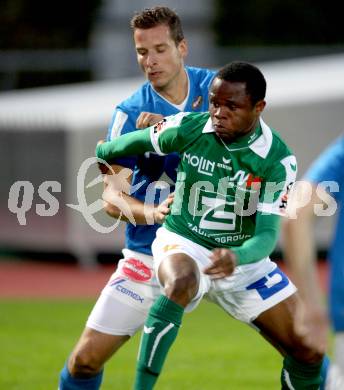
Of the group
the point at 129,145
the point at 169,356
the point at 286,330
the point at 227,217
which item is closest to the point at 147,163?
the point at 129,145

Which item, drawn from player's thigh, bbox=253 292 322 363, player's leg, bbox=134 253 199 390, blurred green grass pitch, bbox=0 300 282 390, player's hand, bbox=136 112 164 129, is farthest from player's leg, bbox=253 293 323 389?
blurred green grass pitch, bbox=0 300 282 390

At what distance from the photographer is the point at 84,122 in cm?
1623

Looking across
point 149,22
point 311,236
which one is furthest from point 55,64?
point 311,236

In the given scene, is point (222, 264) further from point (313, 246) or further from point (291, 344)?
point (313, 246)

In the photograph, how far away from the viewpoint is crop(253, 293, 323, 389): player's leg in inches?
241

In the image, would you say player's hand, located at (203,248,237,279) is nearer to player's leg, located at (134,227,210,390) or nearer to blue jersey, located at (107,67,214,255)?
player's leg, located at (134,227,210,390)

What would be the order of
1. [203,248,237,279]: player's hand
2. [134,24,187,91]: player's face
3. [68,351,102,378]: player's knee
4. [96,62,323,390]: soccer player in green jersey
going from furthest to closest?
[134,24,187,91]: player's face, [68,351,102,378]: player's knee, [96,62,323,390]: soccer player in green jersey, [203,248,237,279]: player's hand

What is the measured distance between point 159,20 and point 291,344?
1967 mm

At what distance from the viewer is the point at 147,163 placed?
662 centimetres

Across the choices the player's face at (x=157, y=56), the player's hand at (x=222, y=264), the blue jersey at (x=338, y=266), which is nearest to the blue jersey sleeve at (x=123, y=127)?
the player's face at (x=157, y=56)

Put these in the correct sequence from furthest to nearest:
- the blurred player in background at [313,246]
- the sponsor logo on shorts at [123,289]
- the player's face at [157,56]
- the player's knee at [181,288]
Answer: the player's face at [157,56], the sponsor logo on shorts at [123,289], the player's knee at [181,288], the blurred player in background at [313,246]

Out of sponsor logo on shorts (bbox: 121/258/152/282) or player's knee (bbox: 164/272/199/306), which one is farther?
sponsor logo on shorts (bbox: 121/258/152/282)

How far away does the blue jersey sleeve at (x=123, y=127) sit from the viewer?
6.56m

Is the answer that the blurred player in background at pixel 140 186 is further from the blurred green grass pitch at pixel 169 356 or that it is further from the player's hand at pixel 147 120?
the blurred green grass pitch at pixel 169 356
